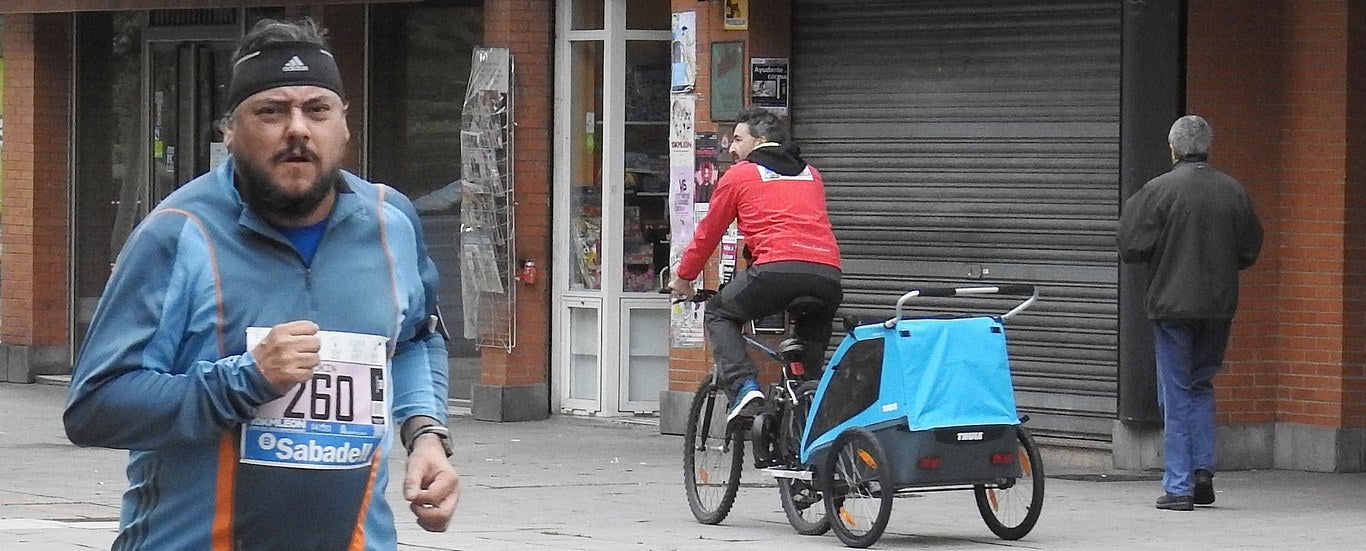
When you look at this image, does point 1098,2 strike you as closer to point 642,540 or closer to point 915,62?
point 915,62

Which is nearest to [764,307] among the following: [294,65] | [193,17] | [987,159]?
[987,159]

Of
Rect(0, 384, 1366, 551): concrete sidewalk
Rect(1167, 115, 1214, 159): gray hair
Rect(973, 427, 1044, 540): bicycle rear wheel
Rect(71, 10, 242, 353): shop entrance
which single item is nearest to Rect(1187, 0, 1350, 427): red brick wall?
Rect(0, 384, 1366, 551): concrete sidewalk

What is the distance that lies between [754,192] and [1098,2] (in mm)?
3294

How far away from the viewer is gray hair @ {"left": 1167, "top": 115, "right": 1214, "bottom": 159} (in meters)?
10.9

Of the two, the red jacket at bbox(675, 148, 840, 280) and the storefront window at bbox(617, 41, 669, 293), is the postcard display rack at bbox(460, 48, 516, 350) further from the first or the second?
the red jacket at bbox(675, 148, 840, 280)

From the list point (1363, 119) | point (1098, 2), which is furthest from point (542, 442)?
point (1363, 119)

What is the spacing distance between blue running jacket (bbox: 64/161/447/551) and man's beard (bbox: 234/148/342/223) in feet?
0.08

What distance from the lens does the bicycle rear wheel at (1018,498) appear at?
9.53 m

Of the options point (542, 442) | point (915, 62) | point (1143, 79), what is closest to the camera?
point (1143, 79)

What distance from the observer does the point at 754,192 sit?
10.1 metres

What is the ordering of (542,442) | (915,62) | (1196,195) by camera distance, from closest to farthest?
(1196,195) < (915,62) < (542,442)

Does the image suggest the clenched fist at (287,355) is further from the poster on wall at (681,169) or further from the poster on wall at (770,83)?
the poster on wall at (681,169)

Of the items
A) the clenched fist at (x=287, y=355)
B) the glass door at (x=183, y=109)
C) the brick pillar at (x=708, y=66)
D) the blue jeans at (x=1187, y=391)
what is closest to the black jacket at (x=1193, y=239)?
the blue jeans at (x=1187, y=391)

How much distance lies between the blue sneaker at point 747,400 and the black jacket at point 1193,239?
2073 millimetres
